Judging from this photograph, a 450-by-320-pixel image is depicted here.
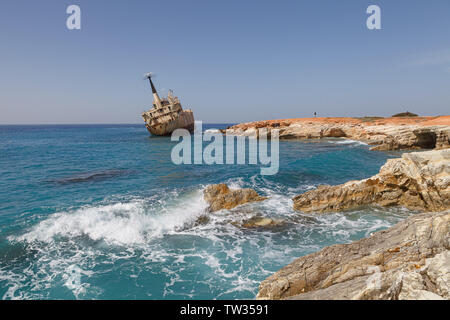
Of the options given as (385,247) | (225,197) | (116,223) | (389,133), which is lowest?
(116,223)

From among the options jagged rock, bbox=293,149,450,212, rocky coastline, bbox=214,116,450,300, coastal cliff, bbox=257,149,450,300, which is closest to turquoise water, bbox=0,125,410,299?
jagged rock, bbox=293,149,450,212

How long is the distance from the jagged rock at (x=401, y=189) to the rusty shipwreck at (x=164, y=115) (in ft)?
150

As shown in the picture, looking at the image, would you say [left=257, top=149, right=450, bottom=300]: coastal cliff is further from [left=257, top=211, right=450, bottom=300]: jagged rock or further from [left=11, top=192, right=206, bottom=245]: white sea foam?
[left=11, top=192, right=206, bottom=245]: white sea foam

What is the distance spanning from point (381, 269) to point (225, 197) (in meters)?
8.69

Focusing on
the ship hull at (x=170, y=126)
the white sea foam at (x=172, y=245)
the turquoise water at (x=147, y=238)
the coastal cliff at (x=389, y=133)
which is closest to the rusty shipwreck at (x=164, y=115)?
the ship hull at (x=170, y=126)

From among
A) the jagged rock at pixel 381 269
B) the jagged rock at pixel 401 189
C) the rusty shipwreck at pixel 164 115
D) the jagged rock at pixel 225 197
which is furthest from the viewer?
the rusty shipwreck at pixel 164 115

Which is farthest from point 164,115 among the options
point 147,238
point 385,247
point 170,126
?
point 385,247

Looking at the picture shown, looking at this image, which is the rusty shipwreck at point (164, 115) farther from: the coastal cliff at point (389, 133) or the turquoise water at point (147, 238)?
the turquoise water at point (147, 238)

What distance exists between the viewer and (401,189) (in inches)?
439

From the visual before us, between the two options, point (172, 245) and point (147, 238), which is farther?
point (147, 238)

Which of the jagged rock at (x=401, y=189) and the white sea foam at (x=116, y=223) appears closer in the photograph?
the jagged rock at (x=401, y=189)

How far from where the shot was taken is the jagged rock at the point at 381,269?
3379mm

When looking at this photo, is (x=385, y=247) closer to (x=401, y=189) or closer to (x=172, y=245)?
(x=172, y=245)
